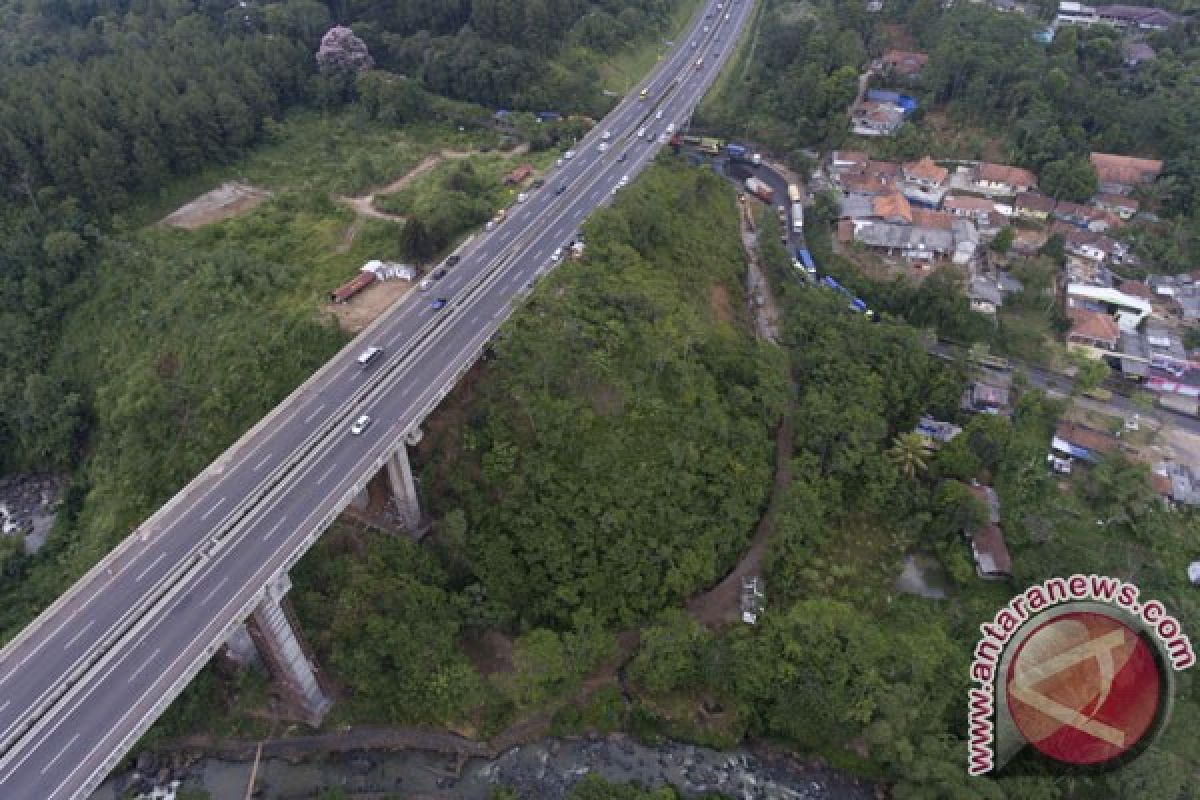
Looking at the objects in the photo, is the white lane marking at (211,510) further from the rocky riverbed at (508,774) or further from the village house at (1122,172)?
the village house at (1122,172)

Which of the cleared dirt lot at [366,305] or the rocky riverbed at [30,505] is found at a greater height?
the cleared dirt lot at [366,305]

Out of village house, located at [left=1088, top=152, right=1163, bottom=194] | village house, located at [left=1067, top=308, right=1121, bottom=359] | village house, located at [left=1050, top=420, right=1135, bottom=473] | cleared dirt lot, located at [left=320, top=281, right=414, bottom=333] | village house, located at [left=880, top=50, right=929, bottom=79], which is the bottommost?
village house, located at [left=1050, top=420, right=1135, bottom=473]

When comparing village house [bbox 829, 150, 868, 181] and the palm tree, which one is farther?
village house [bbox 829, 150, 868, 181]

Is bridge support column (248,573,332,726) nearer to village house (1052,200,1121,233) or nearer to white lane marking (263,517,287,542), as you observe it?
white lane marking (263,517,287,542)

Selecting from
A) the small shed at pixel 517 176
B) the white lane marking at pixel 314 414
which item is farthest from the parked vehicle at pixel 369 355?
the small shed at pixel 517 176

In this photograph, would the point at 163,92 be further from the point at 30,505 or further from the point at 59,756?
the point at 59,756

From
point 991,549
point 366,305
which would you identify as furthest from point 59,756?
point 991,549

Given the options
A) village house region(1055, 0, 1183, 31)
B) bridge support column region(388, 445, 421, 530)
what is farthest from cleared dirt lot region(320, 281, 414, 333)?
village house region(1055, 0, 1183, 31)
